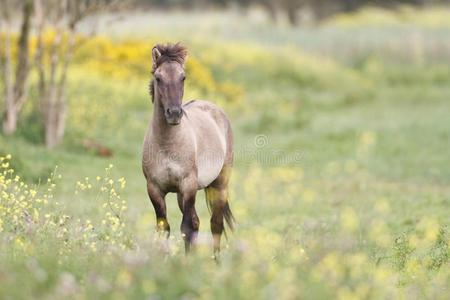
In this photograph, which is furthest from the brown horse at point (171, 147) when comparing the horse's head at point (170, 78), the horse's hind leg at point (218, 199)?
the horse's hind leg at point (218, 199)

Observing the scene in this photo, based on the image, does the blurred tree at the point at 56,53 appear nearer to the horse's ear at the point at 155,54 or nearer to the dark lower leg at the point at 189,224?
the horse's ear at the point at 155,54

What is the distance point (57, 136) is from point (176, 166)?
779cm

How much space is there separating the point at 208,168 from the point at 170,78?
3.75 ft

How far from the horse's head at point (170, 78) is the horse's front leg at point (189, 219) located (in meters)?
0.74

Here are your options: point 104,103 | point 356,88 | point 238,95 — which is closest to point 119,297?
point 104,103

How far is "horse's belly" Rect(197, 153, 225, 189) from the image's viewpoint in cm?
622

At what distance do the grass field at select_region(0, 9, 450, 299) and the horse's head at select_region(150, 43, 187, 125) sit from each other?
0.74m

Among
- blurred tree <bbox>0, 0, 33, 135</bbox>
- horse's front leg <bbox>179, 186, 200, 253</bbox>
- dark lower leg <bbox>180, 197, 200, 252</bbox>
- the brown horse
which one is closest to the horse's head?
the brown horse

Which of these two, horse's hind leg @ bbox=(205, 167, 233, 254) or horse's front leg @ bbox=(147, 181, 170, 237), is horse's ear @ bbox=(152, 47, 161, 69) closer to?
horse's front leg @ bbox=(147, 181, 170, 237)

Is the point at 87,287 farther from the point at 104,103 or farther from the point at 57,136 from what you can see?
the point at 104,103

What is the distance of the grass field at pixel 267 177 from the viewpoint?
4.11m

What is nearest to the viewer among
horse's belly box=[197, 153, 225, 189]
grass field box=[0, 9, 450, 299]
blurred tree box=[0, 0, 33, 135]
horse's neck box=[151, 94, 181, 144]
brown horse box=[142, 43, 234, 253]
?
grass field box=[0, 9, 450, 299]

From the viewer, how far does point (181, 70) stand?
5691 mm

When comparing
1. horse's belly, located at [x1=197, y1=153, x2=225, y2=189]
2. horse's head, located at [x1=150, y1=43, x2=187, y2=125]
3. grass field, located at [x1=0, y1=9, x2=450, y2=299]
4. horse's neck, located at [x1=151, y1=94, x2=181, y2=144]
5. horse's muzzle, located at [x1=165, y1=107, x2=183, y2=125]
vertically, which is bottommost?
grass field, located at [x1=0, y1=9, x2=450, y2=299]
